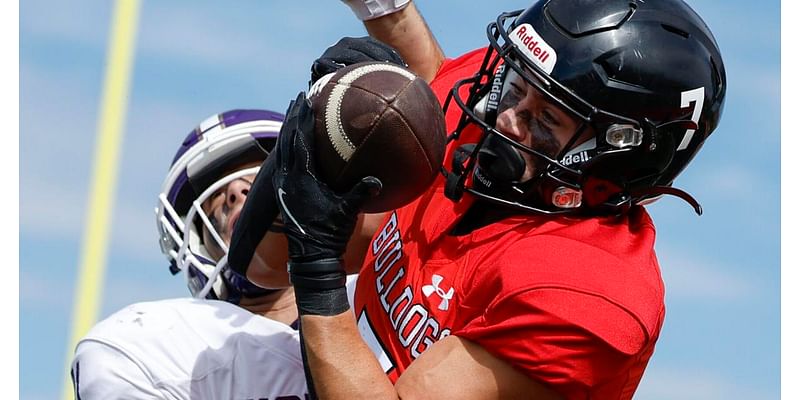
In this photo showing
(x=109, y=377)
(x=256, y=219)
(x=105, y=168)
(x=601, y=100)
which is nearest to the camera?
(x=601, y=100)

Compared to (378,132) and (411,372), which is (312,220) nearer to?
(378,132)

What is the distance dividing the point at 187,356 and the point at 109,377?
266 millimetres

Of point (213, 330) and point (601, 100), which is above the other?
point (601, 100)

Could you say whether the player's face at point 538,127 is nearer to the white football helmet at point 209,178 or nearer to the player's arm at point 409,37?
the player's arm at point 409,37

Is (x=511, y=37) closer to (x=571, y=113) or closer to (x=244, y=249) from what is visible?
(x=571, y=113)

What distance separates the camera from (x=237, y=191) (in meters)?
4.86

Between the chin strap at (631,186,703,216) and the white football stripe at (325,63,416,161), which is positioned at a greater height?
the white football stripe at (325,63,416,161)

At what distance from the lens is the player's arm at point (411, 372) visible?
3217 mm

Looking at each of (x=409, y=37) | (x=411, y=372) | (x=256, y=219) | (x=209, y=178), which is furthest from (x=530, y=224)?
(x=209, y=178)

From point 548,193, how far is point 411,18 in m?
1.12

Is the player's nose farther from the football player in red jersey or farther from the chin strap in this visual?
the chin strap

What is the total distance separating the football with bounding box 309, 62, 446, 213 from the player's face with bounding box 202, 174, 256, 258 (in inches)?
62.3

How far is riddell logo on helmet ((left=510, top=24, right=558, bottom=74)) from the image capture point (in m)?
3.42

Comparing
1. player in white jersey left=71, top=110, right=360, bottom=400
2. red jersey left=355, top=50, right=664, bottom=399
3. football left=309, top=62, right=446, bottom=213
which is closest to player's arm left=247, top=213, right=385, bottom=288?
player in white jersey left=71, top=110, right=360, bottom=400
